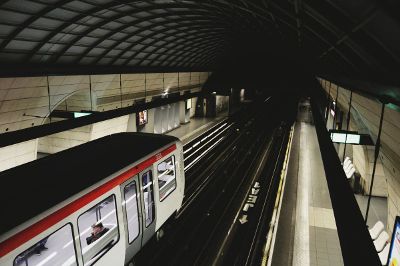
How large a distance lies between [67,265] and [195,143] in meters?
16.8

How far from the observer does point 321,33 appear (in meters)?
7.73

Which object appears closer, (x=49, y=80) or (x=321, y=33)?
(x=321, y=33)

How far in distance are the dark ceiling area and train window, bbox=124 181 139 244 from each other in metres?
4.76

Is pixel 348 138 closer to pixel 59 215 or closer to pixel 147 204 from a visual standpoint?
pixel 147 204

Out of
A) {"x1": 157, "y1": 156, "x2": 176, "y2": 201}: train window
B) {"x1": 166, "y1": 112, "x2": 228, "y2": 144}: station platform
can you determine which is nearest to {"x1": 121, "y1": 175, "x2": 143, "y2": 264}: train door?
{"x1": 157, "y1": 156, "x2": 176, "y2": 201}: train window

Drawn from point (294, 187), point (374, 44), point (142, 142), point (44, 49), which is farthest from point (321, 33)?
point (44, 49)

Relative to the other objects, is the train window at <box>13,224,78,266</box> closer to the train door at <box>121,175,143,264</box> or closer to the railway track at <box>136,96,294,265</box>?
the train door at <box>121,175,143,264</box>

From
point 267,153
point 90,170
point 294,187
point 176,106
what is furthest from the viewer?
point 176,106

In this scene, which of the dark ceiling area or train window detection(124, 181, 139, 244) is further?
train window detection(124, 181, 139, 244)

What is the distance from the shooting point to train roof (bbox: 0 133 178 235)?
180 inches

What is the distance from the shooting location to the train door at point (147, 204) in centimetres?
700

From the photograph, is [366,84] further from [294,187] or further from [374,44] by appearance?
[294,187]

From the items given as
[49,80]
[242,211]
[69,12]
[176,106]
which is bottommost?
[242,211]

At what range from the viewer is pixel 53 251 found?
4660 mm
